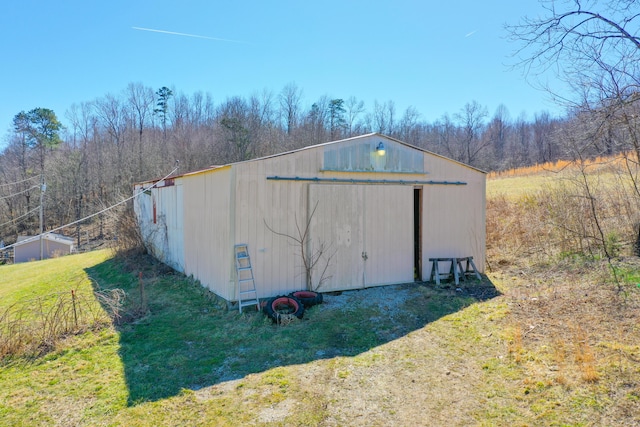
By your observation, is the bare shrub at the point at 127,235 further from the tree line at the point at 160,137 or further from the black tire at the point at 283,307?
the tree line at the point at 160,137

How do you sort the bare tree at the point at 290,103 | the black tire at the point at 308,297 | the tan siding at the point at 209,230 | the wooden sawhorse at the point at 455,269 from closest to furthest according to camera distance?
the black tire at the point at 308,297
the tan siding at the point at 209,230
the wooden sawhorse at the point at 455,269
the bare tree at the point at 290,103

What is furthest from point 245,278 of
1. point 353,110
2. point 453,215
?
point 353,110

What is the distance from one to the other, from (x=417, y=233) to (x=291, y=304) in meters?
3.65

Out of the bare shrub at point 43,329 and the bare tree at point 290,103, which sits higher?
the bare tree at point 290,103

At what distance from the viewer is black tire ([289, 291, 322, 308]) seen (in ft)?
19.5

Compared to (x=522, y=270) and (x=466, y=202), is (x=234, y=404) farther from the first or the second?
(x=522, y=270)

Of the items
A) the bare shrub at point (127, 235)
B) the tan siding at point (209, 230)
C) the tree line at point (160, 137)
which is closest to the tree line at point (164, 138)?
the tree line at point (160, 137)

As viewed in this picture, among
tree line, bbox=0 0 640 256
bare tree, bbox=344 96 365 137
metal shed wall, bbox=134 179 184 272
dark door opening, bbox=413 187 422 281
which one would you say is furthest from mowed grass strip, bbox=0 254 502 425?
bare tree, bbox=344 96 365 137

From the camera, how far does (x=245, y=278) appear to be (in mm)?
5934

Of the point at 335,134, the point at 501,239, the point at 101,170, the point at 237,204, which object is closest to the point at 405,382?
the point at 237,204

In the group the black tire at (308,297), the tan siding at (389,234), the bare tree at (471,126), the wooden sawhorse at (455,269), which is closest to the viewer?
the black tire at (308,297)

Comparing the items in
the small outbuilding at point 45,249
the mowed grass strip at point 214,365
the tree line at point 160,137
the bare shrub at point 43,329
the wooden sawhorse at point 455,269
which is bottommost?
the small outbuilding at point 45,249

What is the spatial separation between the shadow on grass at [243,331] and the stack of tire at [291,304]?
125 millimetres

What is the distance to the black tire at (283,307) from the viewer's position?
538 centimetres
